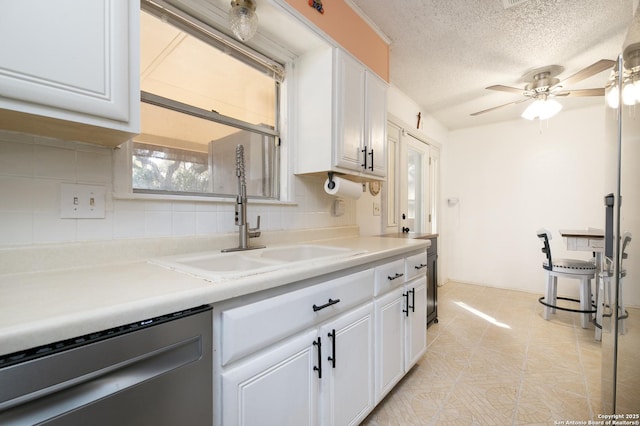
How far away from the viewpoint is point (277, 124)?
185cm

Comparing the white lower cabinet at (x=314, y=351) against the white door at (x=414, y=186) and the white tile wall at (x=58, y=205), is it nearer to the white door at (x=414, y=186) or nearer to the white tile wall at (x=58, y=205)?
the white tile wall at (x=58, y=205)

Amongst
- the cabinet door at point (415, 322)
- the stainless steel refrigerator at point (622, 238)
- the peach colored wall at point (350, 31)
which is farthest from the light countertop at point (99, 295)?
the peach colored wall at point (350, 31)

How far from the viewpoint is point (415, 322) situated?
71.6 inches

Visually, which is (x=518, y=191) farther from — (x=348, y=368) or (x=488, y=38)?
(x=348, y=368)

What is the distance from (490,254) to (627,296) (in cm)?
355

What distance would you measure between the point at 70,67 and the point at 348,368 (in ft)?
4.68

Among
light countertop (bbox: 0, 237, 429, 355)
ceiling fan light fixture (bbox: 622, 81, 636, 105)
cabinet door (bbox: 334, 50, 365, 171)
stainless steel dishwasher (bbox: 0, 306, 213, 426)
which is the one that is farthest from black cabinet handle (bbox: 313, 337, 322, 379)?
ceiling fan light fixture (bbox: 622, 81, 636, 105)

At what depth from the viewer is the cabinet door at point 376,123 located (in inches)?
77.0

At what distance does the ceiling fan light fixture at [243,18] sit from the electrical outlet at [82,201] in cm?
88

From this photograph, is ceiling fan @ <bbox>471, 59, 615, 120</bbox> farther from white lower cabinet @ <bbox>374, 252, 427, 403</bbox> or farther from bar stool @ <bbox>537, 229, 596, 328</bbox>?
white lower cabinet @ <bbox>374, 252, 427, 403</bbox>

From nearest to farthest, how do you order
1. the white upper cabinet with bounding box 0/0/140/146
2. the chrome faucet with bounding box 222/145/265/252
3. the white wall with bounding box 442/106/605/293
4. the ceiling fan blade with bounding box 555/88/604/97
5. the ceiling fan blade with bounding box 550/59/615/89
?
the white upper cabinet with bounding box 0/0/140/146
the chrome faucet with bounding box 222/145/265/252
the ceiling fan blade with bounding box 550/59/615/89
the ceiling fan blade with bounding box 555/88/604/97
the white wall with bounding box 442/106/605/293

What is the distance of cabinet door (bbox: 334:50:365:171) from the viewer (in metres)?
1.70

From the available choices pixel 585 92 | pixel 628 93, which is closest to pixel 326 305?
pixel 628 93

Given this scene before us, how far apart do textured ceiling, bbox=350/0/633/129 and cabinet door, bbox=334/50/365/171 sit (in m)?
0.52
